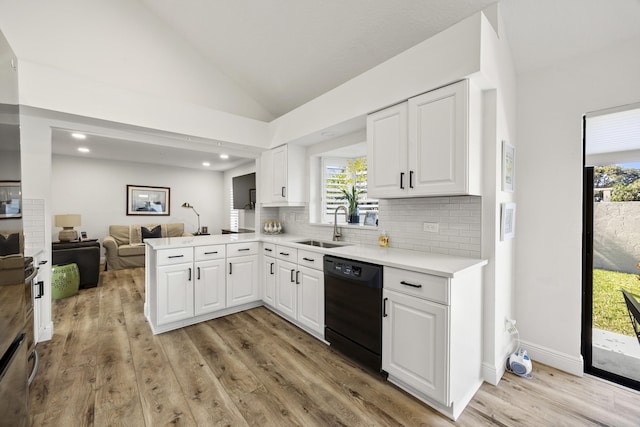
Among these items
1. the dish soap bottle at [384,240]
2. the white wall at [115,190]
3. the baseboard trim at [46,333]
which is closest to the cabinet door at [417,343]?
the dish soap bottle at [384,240]

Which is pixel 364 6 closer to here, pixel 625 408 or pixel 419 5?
pixel 419 5

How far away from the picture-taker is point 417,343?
1.84 metres

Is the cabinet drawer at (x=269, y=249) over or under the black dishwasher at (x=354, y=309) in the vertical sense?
over

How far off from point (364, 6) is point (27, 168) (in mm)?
3565

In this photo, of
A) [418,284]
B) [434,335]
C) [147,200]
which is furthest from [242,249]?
[147,200]

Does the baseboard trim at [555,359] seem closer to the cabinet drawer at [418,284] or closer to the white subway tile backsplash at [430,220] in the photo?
the white subway tile backsplash at [430,220]

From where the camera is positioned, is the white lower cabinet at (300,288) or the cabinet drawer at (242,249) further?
the cabinet drawer at (242,249)

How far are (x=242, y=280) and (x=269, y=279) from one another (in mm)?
348

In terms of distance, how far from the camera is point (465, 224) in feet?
7.35

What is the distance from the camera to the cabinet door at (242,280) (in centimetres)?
336

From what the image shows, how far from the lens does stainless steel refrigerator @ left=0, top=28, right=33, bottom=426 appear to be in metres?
0.82

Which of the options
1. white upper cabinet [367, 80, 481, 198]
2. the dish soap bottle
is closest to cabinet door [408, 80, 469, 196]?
white upper cabinet [367, 80, 481, 198]

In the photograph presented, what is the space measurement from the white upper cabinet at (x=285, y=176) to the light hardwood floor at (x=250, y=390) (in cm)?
177

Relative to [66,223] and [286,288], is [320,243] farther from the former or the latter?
[66,223]
